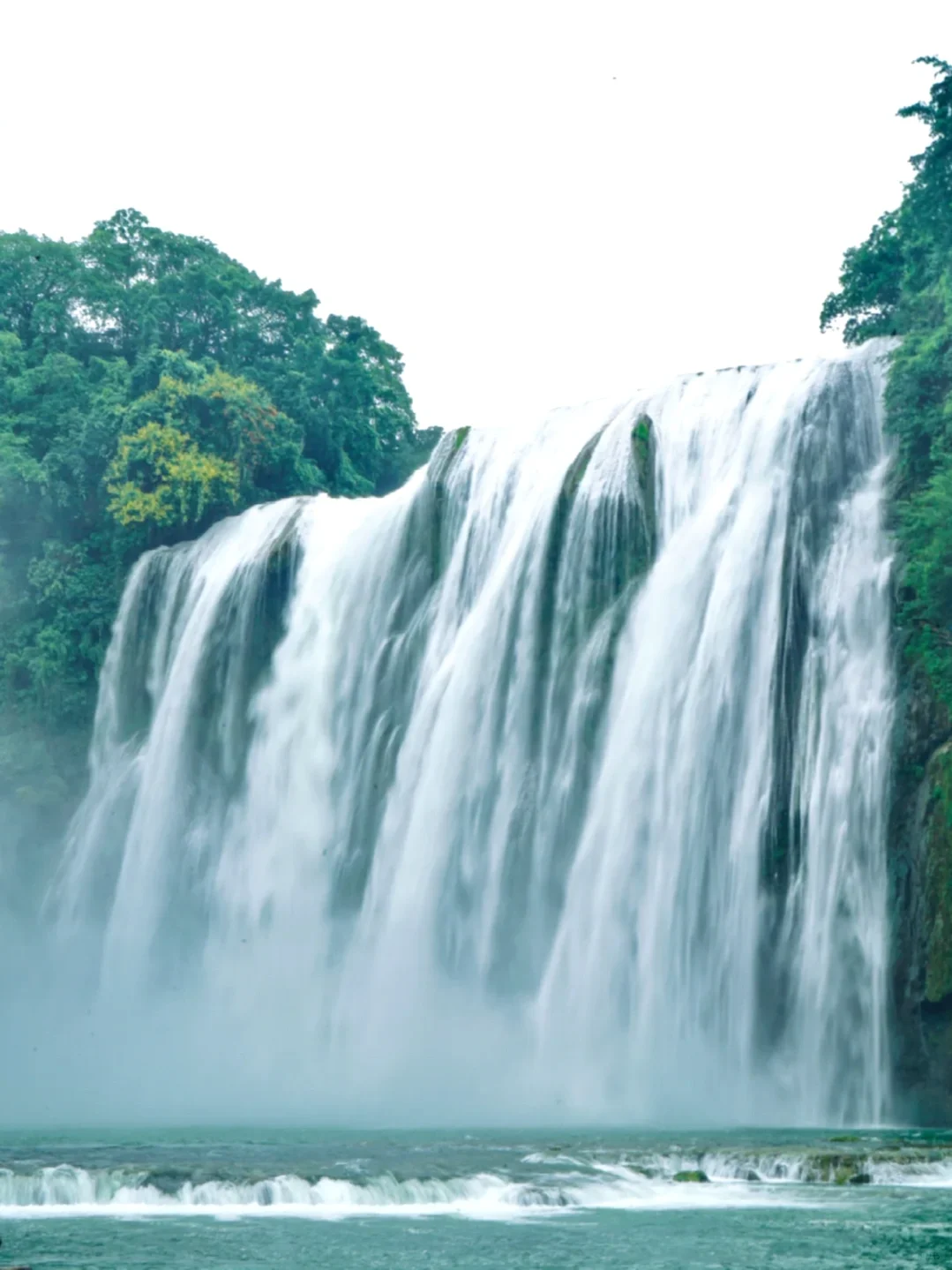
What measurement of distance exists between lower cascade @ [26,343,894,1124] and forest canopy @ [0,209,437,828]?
8.81 feet

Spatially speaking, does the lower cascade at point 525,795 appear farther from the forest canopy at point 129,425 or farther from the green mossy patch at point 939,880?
the forest canopy at point 129,425

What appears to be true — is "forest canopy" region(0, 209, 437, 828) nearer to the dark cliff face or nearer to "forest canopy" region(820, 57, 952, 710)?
"forest canopy" region(820, 57, 952, 710)

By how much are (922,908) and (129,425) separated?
25.8 m

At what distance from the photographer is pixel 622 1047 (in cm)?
2734

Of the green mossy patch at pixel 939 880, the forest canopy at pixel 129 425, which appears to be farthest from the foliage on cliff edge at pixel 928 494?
the forest canopy at pixel 129 425

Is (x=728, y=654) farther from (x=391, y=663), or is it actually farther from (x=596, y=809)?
(x=391, y=663)

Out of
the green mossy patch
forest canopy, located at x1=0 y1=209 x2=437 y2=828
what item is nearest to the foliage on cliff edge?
the green mossy patch

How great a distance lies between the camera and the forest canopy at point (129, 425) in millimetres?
43781

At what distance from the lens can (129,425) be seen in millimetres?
44844

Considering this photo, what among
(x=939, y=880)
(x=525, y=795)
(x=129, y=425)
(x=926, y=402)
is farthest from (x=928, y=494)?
(x=129, y=425)

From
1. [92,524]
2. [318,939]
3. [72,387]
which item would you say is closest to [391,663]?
[318,939]

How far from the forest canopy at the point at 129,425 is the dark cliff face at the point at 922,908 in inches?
864

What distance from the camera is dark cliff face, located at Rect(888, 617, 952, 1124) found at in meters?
24.8

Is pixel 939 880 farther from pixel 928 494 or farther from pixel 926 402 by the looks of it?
pixel 926 402
